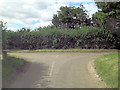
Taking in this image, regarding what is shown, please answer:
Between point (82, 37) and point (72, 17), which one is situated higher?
point (72, 17)

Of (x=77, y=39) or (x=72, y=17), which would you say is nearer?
(x=77, y=39)

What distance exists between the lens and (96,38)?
18.9 metres

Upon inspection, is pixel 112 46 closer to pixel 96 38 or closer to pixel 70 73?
pixel 96 38

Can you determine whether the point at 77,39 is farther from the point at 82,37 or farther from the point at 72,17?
the point at 72,17

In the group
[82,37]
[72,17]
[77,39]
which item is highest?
[72,17]

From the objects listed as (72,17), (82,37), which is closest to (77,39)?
(82,37)

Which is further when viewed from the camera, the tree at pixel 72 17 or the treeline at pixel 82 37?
the tree at pixel 72 17

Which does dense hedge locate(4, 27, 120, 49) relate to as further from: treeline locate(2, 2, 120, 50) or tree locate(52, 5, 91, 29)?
tree locate(52, 5, 91, 29)

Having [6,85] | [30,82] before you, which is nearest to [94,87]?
[30,82]

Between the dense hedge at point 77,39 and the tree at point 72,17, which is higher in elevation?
the tree at point 72,17

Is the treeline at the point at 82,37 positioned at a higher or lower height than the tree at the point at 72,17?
lower

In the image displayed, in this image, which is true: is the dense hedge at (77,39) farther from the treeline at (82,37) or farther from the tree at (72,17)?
the tree at (72,17)

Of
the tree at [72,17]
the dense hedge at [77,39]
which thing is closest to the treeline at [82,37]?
the dense hedge at [77,39]

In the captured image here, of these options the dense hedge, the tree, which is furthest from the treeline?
the tree
